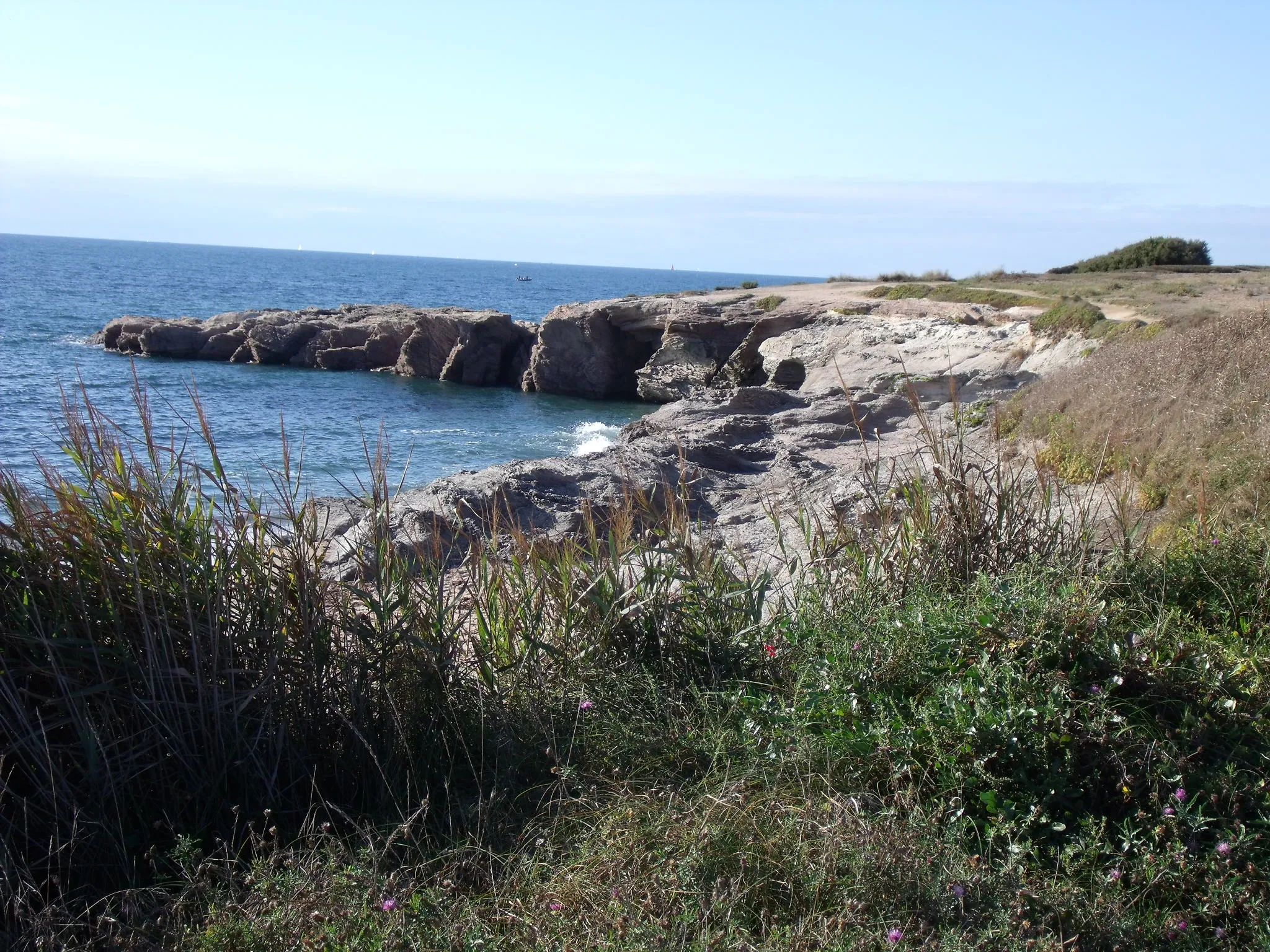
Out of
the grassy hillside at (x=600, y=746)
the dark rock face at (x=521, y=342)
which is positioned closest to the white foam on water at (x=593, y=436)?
the dark rock face at (x=521, y=342)

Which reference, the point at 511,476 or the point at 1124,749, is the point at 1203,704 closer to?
the point at 1124,749

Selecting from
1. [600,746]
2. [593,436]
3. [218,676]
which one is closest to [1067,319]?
[593,436]

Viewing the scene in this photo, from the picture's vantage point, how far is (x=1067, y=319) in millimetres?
17953

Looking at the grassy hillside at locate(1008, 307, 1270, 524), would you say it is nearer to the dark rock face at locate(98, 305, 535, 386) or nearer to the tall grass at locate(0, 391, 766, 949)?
the tall grass at locate(0, 391, 766, 949)

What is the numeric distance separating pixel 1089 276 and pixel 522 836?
32.6m

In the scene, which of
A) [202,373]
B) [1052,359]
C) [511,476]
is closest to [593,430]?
[1052,359]

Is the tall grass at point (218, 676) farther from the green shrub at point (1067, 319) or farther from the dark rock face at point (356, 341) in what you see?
the dark rock face at point (356, 341)

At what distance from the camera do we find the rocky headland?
9.47 metres

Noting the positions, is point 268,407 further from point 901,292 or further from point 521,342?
point 901,292

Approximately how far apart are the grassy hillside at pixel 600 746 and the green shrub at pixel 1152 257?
118 ft

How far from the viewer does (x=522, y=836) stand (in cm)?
299

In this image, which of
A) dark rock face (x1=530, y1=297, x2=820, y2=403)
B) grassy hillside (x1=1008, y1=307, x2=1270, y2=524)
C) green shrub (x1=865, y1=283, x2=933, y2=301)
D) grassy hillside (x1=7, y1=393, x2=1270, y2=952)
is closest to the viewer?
grassy hillside (x1=7, y1=393, x2=1270, y2=952)

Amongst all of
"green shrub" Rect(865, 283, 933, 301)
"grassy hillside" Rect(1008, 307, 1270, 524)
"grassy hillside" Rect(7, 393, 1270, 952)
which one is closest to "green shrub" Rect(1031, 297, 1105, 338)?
"grassy hillside" Rect(1008, 307, 1270, 524)

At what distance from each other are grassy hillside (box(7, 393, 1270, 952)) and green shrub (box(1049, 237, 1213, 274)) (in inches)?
1419
